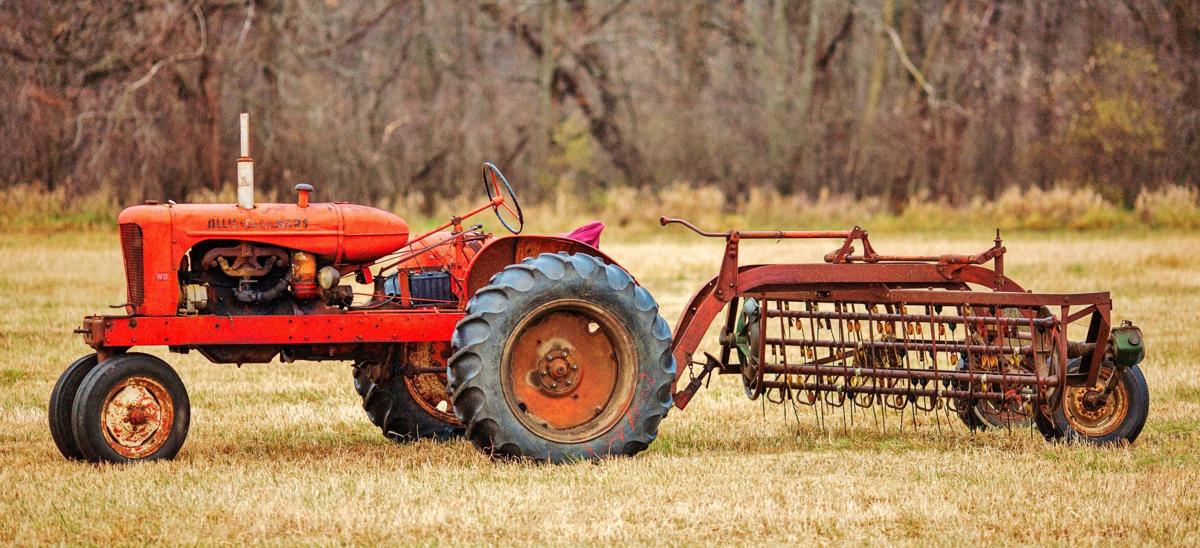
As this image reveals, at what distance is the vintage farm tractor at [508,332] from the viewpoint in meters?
6.72

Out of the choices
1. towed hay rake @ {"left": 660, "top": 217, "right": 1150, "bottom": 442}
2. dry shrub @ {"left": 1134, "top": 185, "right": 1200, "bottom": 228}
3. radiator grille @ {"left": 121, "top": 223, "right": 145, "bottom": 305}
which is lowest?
towed hay rake @ {"left": 660, "top": 217, "right": 1150, "bottom": 442}

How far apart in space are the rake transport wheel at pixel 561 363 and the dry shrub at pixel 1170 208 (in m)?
22.2

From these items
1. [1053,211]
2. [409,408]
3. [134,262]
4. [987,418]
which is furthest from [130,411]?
[1053,211]

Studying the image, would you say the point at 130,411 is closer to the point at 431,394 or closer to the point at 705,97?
the point at 431,394

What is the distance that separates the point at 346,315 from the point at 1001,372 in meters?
3.13

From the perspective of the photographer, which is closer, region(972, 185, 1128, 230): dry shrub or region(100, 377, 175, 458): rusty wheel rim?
region(100, 377, 175, 458): rusty wheel rim

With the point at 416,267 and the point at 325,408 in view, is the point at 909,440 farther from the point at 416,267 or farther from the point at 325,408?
the point at 325,408

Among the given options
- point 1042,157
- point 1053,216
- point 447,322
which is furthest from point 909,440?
point 1042,157

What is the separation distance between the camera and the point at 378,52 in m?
33.7

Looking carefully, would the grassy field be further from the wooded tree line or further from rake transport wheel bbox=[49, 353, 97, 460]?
the wooded tree line

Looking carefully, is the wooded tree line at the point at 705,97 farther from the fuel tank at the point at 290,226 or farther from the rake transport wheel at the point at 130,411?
the rake transport wheel at the point at 130,411

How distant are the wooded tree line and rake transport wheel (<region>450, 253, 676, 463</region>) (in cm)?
2070

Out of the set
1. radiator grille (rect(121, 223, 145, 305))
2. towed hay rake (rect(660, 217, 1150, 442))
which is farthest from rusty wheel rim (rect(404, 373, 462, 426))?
radiator grille (rect(121, 223, 145, 305))

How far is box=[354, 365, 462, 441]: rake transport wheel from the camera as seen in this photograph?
793 cm
